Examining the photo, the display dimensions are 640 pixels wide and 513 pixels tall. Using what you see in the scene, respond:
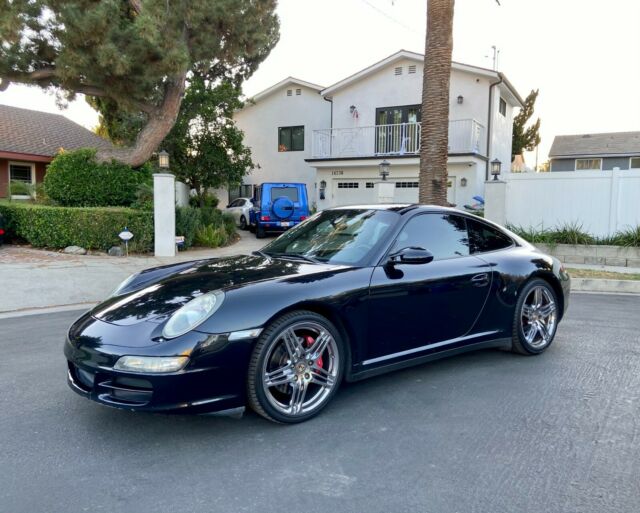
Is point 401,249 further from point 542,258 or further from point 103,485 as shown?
point 103,485

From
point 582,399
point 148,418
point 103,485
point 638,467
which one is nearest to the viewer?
point 103,485

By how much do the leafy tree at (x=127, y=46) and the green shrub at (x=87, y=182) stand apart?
446mm

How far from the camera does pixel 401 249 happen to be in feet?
13.2

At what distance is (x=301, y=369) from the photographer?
340cm

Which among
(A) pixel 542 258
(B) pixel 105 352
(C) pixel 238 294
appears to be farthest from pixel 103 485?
(A) pixel 542 258

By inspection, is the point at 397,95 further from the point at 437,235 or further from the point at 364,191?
the point at 437,235

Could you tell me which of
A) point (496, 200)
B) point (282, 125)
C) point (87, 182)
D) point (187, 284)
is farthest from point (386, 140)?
point (187, 284)

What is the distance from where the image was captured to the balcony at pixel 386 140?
19.6m

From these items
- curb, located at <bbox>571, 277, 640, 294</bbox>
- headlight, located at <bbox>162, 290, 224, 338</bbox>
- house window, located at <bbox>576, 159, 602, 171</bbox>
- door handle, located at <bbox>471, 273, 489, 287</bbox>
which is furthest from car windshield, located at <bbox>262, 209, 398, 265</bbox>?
house window, located at <bbox>576, 159, 602, 171</bbox>

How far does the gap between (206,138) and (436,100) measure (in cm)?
996

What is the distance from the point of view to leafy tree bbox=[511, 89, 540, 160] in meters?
37.3

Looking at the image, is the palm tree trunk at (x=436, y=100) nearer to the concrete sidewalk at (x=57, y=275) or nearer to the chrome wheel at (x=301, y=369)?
the concrete sidewalk at (x=57, y=275)

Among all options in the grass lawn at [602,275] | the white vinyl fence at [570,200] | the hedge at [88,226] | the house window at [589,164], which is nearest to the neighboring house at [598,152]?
the house window at [589,164]

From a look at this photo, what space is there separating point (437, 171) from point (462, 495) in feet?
28.4
